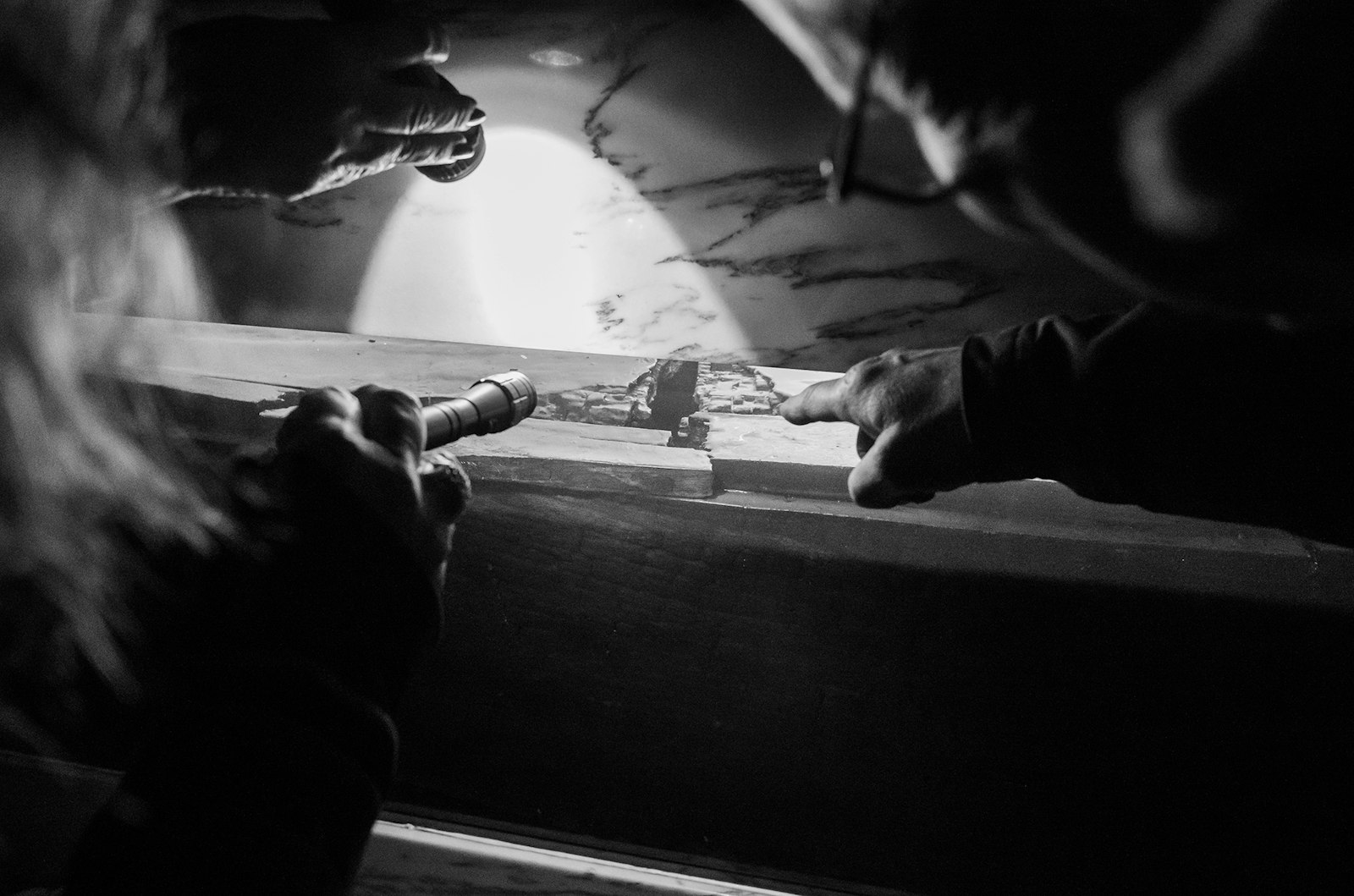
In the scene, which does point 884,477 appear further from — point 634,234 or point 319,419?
point 319,419

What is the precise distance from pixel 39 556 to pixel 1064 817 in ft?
4.96

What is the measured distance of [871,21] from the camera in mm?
480

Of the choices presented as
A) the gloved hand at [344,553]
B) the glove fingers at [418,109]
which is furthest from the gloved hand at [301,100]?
the gloved hand at [344,553]

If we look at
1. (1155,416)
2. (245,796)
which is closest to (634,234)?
(1155,416)

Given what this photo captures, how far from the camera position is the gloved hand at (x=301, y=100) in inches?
35.0

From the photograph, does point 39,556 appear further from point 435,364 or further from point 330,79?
point 435,364

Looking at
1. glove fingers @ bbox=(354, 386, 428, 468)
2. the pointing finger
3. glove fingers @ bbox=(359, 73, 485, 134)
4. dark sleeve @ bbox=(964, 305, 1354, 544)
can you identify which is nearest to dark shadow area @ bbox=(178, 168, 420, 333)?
glove fingers @ bbox=(359, 73, 485, 134)

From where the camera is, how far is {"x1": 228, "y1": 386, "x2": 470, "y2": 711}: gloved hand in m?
0.74

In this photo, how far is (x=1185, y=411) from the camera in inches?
33.8

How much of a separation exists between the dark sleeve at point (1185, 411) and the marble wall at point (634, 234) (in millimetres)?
296

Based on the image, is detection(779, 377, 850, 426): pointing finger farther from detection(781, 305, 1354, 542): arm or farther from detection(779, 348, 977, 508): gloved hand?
detection(781, 305, 1354, 542): arm

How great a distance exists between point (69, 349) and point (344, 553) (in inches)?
13.8

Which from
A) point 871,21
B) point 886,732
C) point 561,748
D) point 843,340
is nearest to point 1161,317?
point 843,340

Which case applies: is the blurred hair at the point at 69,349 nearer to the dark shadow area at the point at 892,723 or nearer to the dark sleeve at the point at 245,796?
the dark sleeve at the point at 245,796
